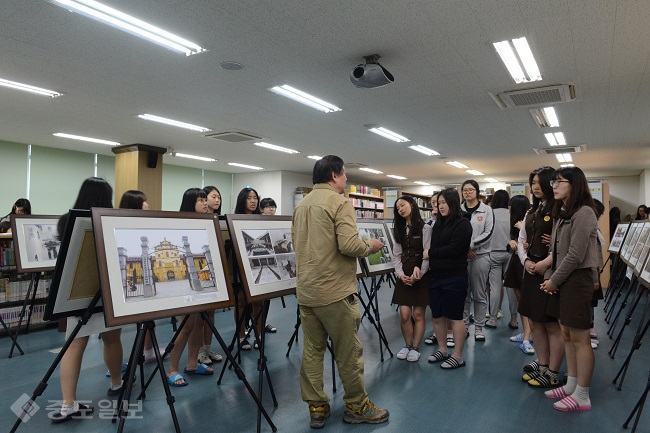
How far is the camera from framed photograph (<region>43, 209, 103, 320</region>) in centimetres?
205

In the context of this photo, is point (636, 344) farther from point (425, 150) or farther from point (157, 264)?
point (425, 150)

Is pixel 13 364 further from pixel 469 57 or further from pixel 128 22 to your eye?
pixel 469 57

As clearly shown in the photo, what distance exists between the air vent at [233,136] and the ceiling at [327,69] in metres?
0.31

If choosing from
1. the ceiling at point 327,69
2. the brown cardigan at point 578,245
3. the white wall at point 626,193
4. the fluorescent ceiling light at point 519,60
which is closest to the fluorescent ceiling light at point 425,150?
the ceiling at point 327,69

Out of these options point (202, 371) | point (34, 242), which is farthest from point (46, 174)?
point (202, 371)

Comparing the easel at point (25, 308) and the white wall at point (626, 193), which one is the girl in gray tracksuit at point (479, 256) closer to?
the easel at point (25, 308)

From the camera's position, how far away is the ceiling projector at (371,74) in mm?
4285

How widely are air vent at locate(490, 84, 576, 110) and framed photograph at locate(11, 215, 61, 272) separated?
5793 millimetres

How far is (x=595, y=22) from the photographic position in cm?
362

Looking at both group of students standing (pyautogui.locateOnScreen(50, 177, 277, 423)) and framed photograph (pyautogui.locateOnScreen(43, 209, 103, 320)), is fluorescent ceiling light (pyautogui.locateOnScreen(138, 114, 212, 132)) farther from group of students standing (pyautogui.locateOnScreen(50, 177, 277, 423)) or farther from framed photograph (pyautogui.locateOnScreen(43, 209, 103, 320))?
framed photograph (pyautogui.locateOnScreen(43, 209, 103, 320))

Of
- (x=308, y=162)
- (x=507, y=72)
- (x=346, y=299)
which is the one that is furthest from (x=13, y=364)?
(x=308, y=162)

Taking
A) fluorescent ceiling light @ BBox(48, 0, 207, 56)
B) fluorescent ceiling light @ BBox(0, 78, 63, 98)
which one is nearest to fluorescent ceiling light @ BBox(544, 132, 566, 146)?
fluorescent ceiling light @ BBox(48, 0, 207, 56)

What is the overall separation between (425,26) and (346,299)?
2.78 metres

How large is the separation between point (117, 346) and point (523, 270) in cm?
333
